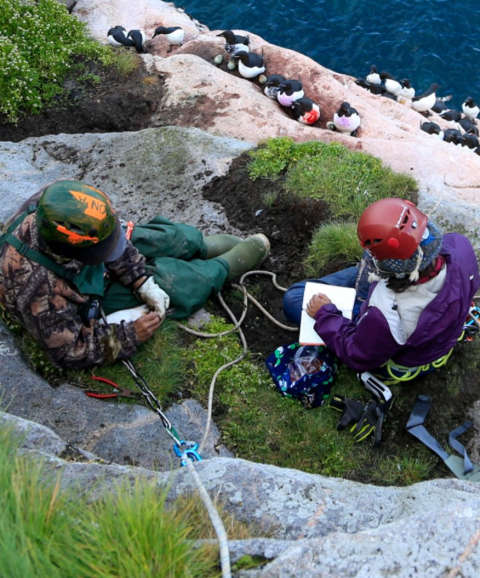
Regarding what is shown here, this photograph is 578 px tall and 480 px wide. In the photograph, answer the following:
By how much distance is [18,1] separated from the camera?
10867mm

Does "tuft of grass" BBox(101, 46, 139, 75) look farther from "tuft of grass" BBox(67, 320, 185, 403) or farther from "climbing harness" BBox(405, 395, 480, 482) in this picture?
"climbing harness" BBox(405, 395, 480, 482)

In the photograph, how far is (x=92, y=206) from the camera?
14.3ft

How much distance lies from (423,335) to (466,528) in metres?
1.75

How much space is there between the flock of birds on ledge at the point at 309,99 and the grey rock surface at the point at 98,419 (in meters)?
7.46

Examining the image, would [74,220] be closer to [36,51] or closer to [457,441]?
[457,441]

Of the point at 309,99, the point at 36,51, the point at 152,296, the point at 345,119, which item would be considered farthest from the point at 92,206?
the point at 309,99

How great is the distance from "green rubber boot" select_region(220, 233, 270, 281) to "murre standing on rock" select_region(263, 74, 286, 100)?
6.21 m

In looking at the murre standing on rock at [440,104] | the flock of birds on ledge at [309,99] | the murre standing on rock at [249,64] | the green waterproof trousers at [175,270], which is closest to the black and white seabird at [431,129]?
the flock of birds on ledge at [309,99]

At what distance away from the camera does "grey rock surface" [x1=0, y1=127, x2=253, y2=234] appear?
24.5 feet

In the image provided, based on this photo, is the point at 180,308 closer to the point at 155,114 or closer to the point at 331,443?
the point at 331,443

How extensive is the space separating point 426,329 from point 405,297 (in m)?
0.28

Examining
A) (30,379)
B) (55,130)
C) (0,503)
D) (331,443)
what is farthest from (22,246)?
(55,130)

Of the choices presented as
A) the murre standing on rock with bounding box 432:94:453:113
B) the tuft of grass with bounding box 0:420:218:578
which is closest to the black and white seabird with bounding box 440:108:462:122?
the murre standing on rock with bounding box 432:94:453:113

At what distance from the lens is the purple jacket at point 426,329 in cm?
440
